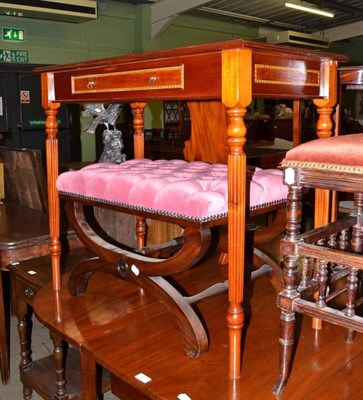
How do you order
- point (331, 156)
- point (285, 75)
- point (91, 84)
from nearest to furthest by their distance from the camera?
point (331, 156) < point (285, 75) < point (91, 84)

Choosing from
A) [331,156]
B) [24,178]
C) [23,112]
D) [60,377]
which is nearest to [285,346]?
[331,156]

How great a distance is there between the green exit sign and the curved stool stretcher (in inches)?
224

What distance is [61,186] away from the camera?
1.77m

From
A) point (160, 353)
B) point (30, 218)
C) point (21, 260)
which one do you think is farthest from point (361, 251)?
point (30, 218)

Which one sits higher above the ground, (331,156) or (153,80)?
(153,80)

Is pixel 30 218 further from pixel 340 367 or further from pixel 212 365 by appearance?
pixel 340 367

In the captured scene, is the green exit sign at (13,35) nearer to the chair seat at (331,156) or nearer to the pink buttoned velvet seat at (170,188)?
the pink buttoned velvet seat at (170,188)

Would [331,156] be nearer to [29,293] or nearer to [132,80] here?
[132,80]

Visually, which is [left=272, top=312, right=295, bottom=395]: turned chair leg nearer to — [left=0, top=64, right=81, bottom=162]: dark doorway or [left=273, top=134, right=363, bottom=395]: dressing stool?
[left=273, top=134, right=363, bottom=395]: dressing stool

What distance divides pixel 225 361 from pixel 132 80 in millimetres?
828

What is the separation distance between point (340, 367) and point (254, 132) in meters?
7.00

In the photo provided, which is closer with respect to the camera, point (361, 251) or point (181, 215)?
point (181, 215)

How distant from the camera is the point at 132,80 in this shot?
143 cm

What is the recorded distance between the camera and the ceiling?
299 inches
